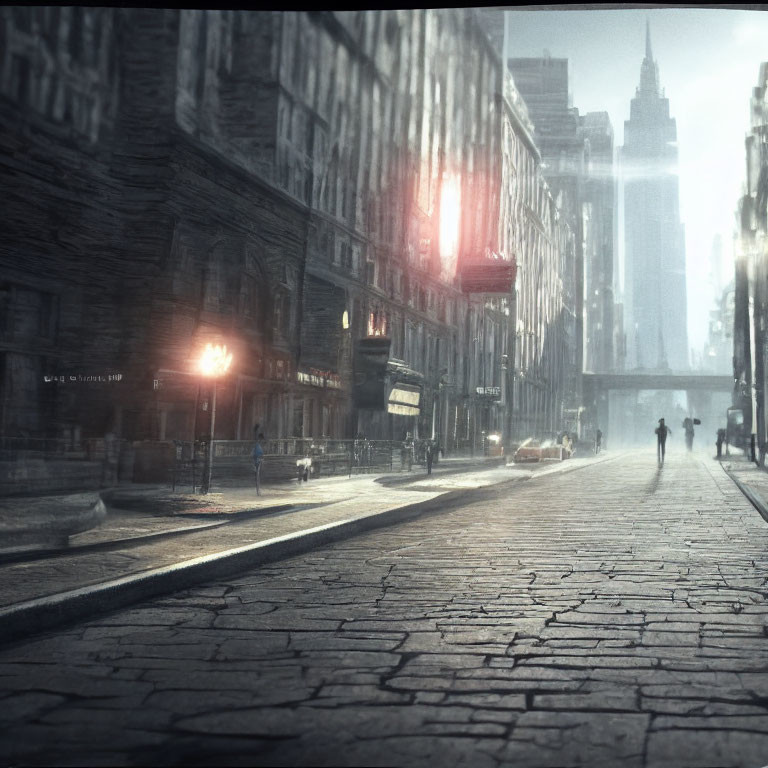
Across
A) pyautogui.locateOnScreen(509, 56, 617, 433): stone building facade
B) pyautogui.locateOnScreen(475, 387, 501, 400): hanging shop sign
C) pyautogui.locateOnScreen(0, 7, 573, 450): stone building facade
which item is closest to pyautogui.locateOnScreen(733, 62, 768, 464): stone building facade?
pyautogui.locateOnScreen(509, 56, 617, 433): stone building facade

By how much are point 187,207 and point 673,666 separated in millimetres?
16260

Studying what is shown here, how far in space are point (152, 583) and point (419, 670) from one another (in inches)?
112

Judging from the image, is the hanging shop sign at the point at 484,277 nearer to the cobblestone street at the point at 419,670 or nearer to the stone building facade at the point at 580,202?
the stone building facade at the point at 580,202

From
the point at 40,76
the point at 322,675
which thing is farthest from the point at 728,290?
the point at 322,675

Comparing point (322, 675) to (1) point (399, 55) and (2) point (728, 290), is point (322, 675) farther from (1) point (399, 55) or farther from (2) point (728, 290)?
(2) point (728, 290)

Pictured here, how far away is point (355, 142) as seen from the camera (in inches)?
677

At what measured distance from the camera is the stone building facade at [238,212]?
15.6 metres

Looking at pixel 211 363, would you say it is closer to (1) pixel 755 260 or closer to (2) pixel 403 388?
(2) pixel 403 388

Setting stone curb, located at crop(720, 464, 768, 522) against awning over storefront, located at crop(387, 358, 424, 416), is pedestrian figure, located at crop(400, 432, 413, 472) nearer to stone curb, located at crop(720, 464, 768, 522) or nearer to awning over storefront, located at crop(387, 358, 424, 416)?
awning over storefront, located at crop(387, 358, 424, 416)

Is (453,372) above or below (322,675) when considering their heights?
above

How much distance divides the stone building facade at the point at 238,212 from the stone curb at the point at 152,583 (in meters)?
6.02

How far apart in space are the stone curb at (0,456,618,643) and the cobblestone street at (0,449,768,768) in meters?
0.14

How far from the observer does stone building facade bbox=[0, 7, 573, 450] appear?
1557cm

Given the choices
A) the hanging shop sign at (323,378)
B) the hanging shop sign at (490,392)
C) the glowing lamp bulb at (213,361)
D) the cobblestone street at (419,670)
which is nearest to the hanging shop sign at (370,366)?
the hanging shop sign at (323,378)
